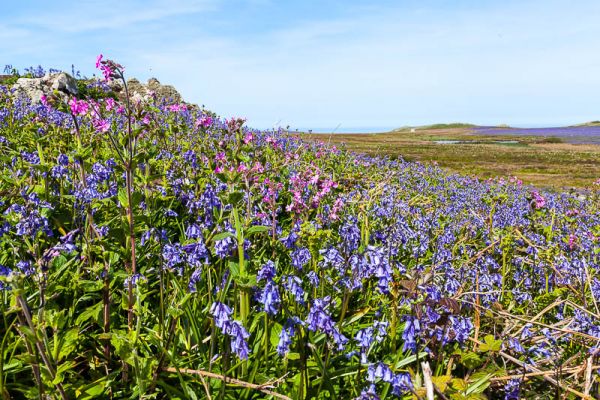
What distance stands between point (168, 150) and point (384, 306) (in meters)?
6.34

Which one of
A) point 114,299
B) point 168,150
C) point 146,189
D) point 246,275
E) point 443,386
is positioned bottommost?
point 443,386

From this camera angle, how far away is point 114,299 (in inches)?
152

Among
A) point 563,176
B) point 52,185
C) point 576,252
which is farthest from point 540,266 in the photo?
point 563,176

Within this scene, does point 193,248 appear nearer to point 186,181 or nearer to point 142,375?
point 142,375

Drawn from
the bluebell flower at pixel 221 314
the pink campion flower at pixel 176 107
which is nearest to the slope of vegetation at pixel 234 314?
the bluebell flower at pixel 221 314

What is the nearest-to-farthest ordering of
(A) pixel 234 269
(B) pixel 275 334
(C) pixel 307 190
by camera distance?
(A) pixel 234 269, (B) pixel 275 334, (C) pixel 307 190

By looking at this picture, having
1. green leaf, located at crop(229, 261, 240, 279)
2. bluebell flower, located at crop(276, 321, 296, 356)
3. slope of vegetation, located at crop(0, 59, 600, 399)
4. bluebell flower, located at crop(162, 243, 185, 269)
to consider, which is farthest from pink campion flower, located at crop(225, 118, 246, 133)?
bluebell flower, located at crop(276, 321, 296, 356)

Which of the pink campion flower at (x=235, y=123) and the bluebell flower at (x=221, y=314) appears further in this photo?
the pink campion flower at (x=235, y=123)

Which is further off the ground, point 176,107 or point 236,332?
point 176,107

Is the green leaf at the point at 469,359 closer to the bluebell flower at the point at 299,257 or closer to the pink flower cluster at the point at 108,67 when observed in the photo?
the bluebell flower at the point at 299,257

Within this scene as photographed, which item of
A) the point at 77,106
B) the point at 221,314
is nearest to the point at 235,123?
the point at 77,106

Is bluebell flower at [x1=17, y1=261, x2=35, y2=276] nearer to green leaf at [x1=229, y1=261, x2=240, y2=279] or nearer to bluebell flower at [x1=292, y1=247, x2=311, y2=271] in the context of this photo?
green leaf at [x1=229, y1=261, x2=240, y2=279]

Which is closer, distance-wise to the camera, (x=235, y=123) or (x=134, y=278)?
(x=134, y=278)

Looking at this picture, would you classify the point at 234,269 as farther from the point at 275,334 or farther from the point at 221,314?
the point at 275,334
